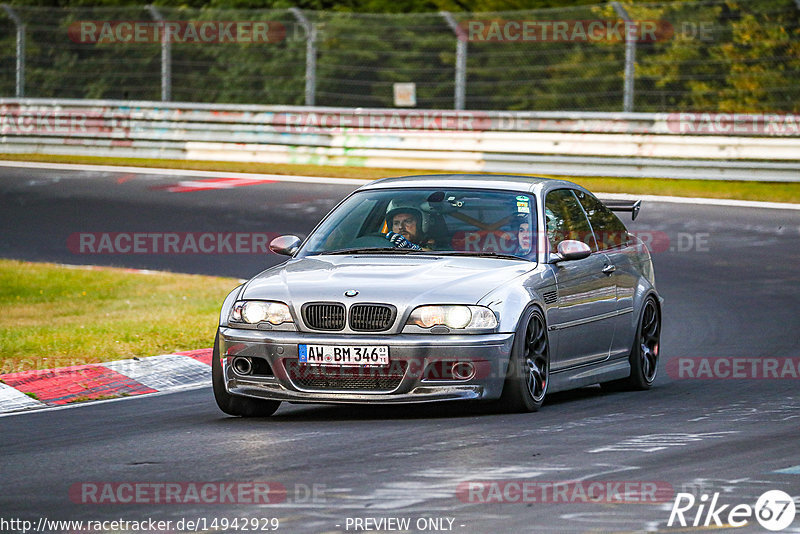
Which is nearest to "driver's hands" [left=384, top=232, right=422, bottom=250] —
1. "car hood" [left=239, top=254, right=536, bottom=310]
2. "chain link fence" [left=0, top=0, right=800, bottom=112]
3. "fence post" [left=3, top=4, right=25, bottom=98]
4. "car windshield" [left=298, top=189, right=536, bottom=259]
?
"car windshield" [left=298, top=189, right=536, bottom=259]

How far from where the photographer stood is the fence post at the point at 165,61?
1092 inches

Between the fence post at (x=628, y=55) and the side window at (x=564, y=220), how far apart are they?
13411 millimetres

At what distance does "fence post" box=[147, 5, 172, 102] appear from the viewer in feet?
91.0

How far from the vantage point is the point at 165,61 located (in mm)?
27859

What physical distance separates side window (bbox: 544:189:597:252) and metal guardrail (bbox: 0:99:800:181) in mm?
13086

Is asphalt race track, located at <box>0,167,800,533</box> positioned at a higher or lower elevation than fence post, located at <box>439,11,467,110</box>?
lower

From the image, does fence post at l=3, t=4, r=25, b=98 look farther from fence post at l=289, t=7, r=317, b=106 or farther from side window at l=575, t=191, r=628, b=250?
side window at l=575, t=191, r=628, b=250

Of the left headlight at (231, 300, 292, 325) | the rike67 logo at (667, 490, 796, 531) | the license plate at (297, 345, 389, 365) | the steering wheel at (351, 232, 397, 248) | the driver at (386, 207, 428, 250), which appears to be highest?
the driver at (386, 207, 428, 250)

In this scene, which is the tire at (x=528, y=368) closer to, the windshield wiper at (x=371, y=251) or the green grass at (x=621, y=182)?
the windshield wiper at (x=371, y=251)

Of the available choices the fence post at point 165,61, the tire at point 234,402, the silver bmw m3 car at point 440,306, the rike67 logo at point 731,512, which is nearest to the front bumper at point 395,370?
the silver bmw m3 car at point 440,306

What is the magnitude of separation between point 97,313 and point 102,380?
400 centimetres

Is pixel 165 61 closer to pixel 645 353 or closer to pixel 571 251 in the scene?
pixel 645 353

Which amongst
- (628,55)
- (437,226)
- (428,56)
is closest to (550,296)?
(437,226)

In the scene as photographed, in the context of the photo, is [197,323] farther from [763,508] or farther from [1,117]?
[1,117]
